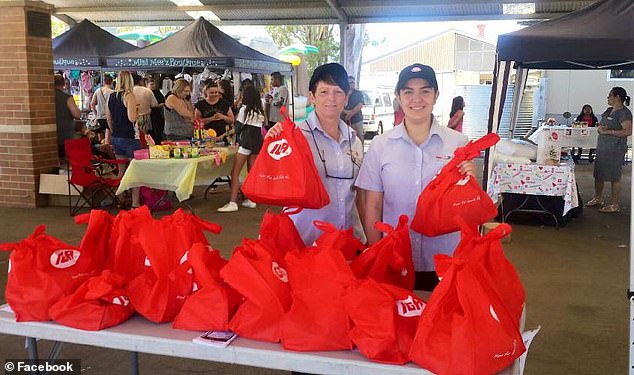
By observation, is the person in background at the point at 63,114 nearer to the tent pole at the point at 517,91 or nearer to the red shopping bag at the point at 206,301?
the tent pole at the point at 517,91

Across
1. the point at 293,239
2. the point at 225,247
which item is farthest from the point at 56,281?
the point at 225,247

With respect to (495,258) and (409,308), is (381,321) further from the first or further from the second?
(495,258)

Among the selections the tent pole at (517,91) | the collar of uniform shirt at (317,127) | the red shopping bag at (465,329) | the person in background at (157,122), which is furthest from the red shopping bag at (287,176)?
the tent pole at (517,91)

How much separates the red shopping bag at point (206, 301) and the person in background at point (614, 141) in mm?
6956

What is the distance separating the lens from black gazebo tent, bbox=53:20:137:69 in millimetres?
11273

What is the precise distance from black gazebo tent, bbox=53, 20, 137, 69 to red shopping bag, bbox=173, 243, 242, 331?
32.6 feet

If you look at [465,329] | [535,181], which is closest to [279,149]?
[465,329]

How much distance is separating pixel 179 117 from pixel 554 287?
194 inches

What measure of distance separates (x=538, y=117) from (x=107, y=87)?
39.0 feet

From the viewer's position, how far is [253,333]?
1.81 m

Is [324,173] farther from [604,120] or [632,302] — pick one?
[604,120]

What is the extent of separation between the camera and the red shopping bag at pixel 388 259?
1.99 metres

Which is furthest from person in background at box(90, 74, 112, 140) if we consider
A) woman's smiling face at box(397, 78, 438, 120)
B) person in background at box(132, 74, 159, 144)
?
woman's smiling face at box(397, 78, 438, 120)

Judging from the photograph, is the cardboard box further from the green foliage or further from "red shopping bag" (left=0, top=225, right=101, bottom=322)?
the green foliage
